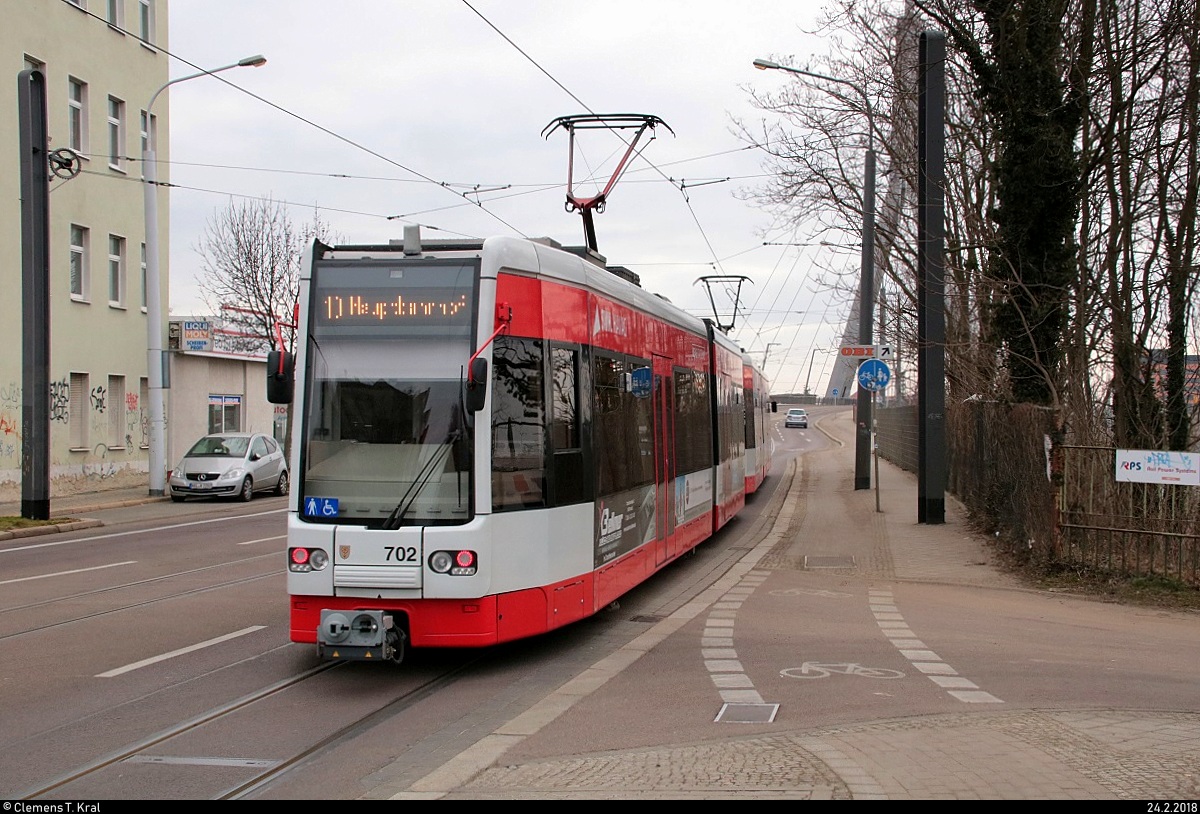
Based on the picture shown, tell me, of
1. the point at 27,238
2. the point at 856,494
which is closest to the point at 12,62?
the point at 27,238

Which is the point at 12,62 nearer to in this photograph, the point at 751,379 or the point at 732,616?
the point at 751,379

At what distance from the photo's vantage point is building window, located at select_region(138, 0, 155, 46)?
32156 mm

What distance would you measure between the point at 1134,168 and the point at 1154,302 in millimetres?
2184

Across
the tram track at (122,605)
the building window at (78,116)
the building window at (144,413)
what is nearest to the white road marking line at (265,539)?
the tram track at (122,605)

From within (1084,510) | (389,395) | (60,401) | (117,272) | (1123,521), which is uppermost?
(117,272)

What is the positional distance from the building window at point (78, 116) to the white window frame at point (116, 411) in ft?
19.3

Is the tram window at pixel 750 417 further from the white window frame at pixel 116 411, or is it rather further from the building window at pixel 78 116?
the building window at pixel 78 116

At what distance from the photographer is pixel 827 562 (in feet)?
51.7

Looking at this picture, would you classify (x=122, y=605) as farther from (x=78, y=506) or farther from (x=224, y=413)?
(x=224, y=413)

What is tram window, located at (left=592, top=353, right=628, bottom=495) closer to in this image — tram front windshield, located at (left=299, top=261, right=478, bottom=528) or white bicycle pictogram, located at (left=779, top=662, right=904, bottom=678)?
tram front windshield, located at (left=299, top=261, right=478, bottom=528)

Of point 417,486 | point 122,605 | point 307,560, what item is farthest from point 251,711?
point 122,605

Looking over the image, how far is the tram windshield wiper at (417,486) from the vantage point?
26.8ft

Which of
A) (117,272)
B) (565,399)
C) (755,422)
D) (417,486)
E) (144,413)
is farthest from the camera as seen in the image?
(144,413)

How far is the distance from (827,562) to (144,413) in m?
22.7
